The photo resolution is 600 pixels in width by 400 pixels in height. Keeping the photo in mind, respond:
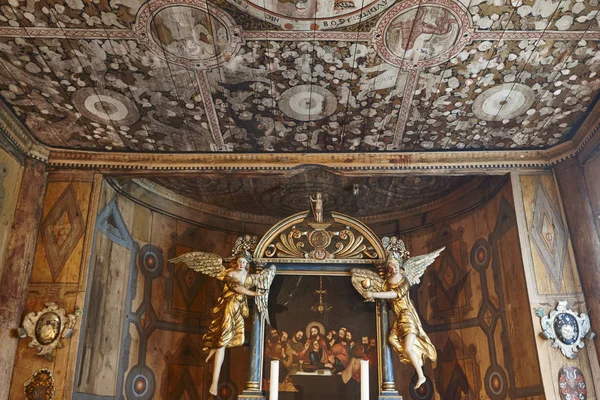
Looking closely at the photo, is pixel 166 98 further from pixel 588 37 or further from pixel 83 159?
pixel 588 37

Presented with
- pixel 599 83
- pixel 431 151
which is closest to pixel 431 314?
pixel 431 151

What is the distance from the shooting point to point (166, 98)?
14.0 ft

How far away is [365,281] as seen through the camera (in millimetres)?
4941

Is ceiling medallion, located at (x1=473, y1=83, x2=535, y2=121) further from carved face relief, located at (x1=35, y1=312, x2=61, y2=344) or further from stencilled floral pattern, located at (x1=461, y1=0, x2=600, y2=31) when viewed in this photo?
carved face relief, located at (x1=35, y1=312, x2=61, y2=344)

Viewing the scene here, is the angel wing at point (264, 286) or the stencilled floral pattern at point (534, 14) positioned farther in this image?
the angel wing at point (264, 286)

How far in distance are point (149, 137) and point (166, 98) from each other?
737 mm

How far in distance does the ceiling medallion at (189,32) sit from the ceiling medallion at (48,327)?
240 centimetres

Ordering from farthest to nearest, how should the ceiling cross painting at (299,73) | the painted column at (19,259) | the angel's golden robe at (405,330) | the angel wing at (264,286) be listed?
the angel wing at (264,286)
the angel's golden robe at (405,330)
the painted column at (19,259)
the ceiling cross painting at (299,73)

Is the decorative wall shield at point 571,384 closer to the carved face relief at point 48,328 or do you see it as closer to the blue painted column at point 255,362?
the blue painted column at point 255,362

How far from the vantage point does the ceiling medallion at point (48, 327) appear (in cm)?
434

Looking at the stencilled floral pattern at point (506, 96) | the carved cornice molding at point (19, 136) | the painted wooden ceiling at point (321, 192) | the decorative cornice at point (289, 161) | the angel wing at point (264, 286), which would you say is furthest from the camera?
the painted wooden ceiling at point (321, 192)

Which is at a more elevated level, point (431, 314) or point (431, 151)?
point (431, 151)

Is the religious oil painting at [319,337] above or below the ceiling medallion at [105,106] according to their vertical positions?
below

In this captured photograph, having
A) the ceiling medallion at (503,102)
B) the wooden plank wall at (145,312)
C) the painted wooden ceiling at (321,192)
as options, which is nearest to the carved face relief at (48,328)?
the wooden plank wall at (145,312)
